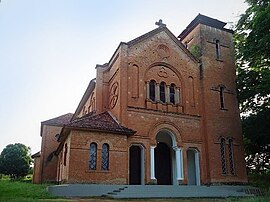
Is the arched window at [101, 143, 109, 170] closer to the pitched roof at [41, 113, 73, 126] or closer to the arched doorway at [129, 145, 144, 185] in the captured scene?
the arched doorway at [129, 145, 144, 185]

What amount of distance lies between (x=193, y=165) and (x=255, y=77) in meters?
9.06

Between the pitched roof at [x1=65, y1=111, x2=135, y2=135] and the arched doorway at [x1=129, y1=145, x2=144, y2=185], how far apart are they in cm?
238

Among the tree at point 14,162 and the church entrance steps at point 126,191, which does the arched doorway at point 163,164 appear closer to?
the church entrance steps at point 126,191

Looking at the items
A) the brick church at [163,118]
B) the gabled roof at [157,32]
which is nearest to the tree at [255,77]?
the brick church at [163,118]

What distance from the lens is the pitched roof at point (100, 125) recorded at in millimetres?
19453

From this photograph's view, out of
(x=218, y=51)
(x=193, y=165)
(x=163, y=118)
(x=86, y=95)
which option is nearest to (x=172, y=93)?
(x=163, y=118)

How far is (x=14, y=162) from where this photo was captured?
175 ft

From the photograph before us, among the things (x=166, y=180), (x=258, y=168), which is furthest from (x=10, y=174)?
(x=258, y=168)

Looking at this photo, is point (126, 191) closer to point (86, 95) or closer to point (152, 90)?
point (152, 90)

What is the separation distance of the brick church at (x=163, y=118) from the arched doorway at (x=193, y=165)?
3.1 inches

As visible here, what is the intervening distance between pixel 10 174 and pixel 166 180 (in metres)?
39.6

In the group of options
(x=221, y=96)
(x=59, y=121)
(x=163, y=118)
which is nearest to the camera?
(x=163, y=118)

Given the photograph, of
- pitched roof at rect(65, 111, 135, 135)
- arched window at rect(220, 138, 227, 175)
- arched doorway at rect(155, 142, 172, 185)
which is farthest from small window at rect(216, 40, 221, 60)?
pitched roof at rect(65, 111, 135, 135)

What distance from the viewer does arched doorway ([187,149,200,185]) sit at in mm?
23580
